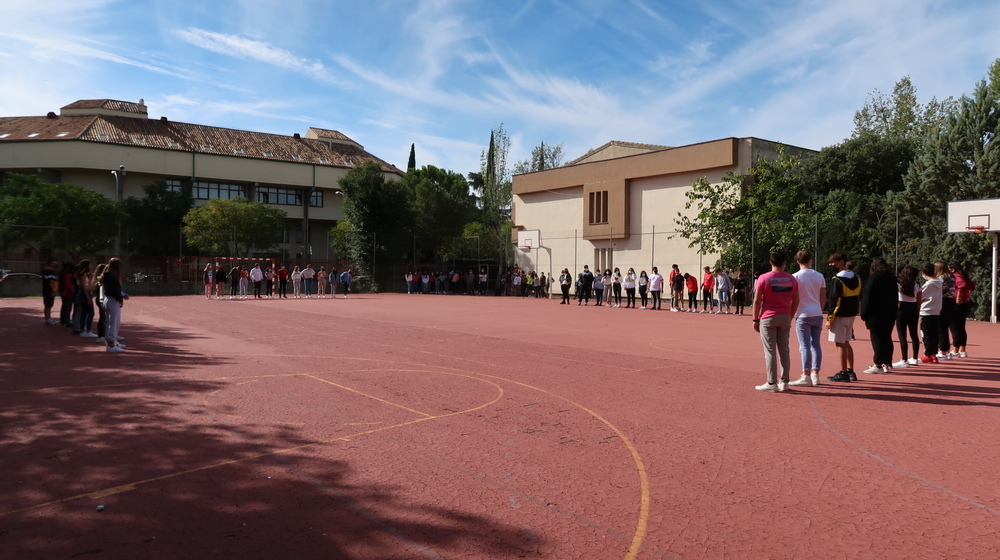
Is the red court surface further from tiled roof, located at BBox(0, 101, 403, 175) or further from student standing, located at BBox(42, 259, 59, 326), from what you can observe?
tiled roof, located at BBox(0, 101, 403, 175)

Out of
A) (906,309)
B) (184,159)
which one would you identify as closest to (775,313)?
(906,309)

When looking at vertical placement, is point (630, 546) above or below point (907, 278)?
below

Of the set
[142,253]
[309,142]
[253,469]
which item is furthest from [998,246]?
[309,142]

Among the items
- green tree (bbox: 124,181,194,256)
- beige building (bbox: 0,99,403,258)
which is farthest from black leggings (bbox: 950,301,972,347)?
beige building (bbox: 0,99,403,258)

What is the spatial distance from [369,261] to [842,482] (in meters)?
39.4

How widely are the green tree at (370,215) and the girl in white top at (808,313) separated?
3595 centimetres

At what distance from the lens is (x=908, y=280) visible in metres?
10.2

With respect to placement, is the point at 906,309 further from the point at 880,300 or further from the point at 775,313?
the point at 775,313

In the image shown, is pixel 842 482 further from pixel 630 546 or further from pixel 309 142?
pixel 309 142

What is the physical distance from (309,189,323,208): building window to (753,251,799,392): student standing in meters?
66.0

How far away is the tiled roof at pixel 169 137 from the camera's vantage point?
195ft

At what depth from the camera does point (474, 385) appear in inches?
331

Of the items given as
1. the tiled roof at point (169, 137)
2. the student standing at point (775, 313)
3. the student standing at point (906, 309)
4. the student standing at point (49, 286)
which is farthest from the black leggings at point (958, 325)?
the tiled roof at point (169, 137)

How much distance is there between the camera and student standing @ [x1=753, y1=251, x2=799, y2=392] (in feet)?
26.4
